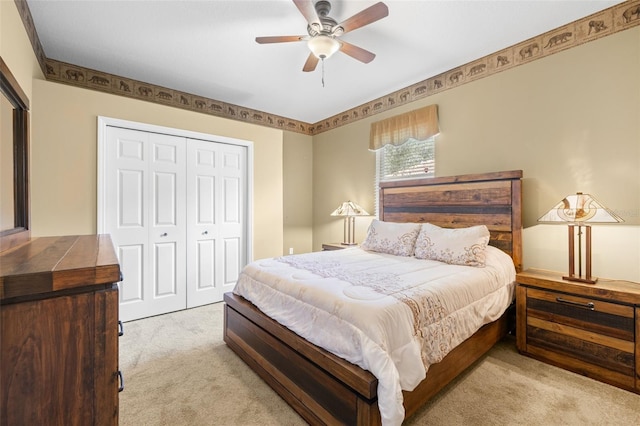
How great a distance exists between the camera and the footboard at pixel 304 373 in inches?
55.1

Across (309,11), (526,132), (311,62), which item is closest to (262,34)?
(311,62)

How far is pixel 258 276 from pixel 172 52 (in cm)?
244

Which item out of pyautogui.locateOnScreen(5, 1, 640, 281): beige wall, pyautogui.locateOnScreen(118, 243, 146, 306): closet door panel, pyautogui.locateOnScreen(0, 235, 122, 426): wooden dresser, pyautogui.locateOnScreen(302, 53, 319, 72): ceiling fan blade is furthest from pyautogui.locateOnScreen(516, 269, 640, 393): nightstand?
pyautogui.locateOnScreen(118, 243, 146, 306): closet door panel

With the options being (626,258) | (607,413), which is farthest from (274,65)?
(607,413)

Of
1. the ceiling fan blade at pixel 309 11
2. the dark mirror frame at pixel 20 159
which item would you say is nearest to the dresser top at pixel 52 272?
the dark mirror frame at pixel 20 159

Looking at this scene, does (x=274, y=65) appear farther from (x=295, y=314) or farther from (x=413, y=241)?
(x=295, y=314)

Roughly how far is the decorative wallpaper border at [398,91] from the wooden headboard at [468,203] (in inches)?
44.4

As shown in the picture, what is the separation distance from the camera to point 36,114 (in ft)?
8.80

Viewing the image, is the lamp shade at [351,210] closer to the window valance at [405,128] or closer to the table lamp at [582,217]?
the window valance at [405,128]

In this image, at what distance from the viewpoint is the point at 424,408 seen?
179 cm

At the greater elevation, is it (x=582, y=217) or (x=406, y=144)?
(x=406, y=144)

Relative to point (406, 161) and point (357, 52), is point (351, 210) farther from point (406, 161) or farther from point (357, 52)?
point (357, 52)

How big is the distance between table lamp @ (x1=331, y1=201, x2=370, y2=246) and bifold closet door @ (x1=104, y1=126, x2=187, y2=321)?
2107 millimetres

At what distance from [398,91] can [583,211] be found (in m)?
2.54
